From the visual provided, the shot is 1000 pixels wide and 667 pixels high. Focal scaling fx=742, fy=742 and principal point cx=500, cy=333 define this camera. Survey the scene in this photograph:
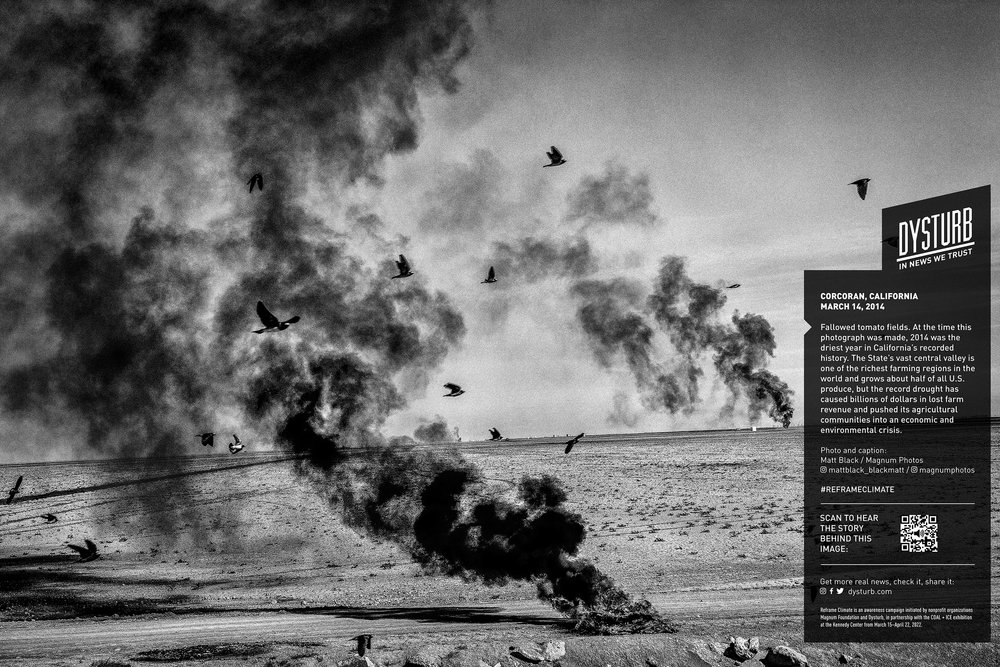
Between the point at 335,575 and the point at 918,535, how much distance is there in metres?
37.6

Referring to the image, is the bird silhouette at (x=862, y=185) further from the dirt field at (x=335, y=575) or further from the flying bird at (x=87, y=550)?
the flying bird at (x=87, y=550)

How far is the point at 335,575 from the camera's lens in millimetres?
48531

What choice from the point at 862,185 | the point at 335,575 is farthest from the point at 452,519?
the point at 862,185

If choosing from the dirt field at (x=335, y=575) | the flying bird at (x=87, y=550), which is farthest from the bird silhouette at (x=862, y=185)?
the flying bird at (x=87, y=550)

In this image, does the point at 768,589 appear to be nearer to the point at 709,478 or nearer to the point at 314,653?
the point at 314,653

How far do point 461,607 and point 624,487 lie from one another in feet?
159

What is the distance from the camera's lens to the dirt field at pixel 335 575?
29.8 meters

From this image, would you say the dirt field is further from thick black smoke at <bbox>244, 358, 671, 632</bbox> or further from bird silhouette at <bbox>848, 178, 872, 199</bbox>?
bird silhouette at <bbox>848, 178, 872, 199</bbox>

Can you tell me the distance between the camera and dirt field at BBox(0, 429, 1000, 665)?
29828 millimetres

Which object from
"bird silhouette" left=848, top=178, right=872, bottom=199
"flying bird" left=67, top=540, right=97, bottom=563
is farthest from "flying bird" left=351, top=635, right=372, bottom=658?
"bird silhouette" left=848, top=178, right=872, bottom=199

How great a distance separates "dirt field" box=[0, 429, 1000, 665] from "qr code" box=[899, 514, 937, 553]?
4626 mm

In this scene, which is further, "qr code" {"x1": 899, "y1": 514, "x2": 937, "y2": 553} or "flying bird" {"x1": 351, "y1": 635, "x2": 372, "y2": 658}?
"qr code" {"x1": 899, "y1": 514, "x2": 937, "y2": 553}

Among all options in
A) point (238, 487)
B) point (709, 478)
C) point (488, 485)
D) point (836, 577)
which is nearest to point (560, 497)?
point (836, 577)

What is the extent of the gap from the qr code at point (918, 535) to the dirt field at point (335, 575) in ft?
15.2
